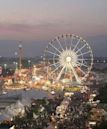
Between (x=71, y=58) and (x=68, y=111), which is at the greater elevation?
(x=71, y=58)

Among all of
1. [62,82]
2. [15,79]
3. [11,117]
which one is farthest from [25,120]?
[15,79]

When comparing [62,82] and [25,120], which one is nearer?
[25,120]

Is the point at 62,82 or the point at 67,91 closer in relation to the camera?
the point at 67,91

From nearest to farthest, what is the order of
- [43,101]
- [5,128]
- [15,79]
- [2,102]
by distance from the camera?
[5,128]
[2,102]
[43,101]
[15,79]

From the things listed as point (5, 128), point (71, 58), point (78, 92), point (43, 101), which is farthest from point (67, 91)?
point (5, 128)

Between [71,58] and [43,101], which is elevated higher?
[71,58]

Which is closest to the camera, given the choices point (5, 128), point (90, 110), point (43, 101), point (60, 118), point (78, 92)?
point (5, 128)

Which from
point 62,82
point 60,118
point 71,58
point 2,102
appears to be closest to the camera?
point 60,118

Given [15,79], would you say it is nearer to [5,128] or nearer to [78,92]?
[78,92]

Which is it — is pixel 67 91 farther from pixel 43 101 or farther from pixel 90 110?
pixel 90 110
